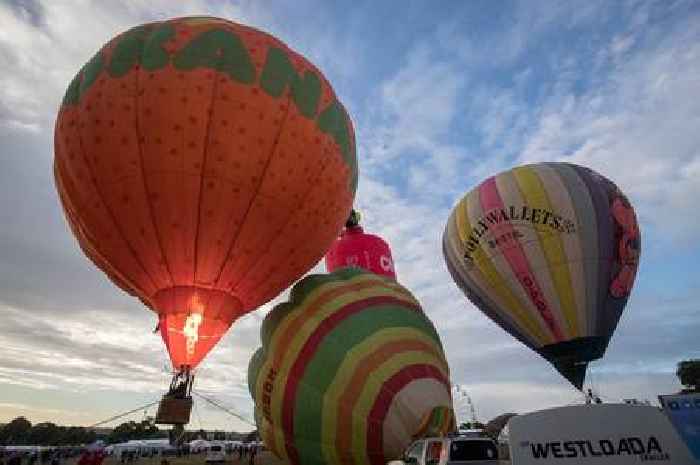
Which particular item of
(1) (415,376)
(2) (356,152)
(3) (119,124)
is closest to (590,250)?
(2) (356,152)

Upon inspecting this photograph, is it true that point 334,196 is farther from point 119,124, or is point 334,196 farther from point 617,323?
point 617,323

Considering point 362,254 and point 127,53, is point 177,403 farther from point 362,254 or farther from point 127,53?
point 362,254

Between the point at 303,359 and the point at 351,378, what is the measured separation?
4.39ft

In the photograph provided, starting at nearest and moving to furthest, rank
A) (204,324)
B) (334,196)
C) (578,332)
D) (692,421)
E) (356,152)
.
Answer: (692,421) < (204,324) < (334,196) < (356,152) < (578,332)

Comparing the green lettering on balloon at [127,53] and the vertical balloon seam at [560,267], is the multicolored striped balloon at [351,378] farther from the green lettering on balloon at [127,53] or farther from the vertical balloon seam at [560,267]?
the vertical balloon seam at [560,267]

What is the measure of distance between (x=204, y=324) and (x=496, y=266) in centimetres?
1137

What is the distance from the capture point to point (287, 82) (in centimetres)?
1164

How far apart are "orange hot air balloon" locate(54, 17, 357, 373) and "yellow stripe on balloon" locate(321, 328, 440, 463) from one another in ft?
9.08

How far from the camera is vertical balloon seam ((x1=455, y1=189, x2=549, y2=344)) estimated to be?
18.1 metres

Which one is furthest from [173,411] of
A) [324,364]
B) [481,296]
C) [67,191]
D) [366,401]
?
[481,296]

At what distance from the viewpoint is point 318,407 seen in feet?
34.7

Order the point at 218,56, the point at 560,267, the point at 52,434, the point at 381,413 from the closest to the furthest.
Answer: the point at 381,413 → the point at 218,56 → the point at 560,267 → the point at 52,434

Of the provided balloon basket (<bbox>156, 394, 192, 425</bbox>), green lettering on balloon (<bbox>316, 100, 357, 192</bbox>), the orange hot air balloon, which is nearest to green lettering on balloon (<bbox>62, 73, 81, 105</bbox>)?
the orange hot air balloon

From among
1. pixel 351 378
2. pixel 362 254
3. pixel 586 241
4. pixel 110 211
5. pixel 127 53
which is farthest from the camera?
pixel 362 254
